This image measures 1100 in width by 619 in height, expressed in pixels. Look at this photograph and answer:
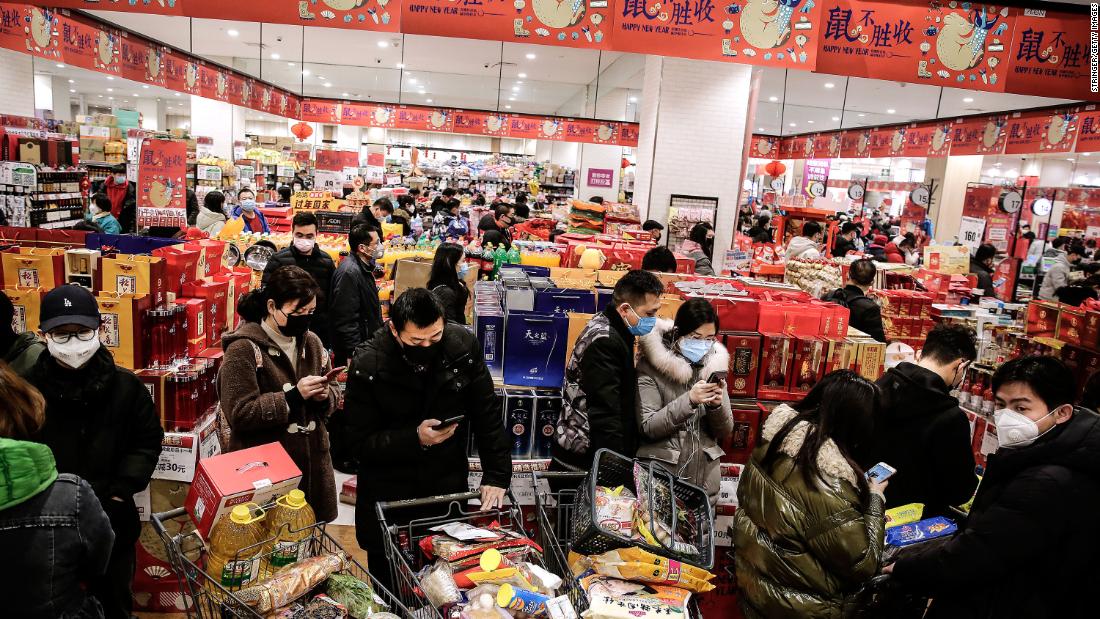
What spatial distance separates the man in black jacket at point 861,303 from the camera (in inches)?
224

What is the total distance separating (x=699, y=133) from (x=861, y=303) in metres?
4.84

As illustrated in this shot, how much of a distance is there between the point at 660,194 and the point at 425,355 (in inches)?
313

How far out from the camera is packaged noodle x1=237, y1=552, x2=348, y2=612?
1.95 meters

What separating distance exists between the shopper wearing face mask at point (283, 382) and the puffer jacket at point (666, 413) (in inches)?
57.4

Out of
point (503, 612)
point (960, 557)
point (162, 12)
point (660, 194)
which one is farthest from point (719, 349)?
point (660, 194)

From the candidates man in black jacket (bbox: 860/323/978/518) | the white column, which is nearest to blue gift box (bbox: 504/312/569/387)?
man in black jacket (bbox: 860/323/978/518)

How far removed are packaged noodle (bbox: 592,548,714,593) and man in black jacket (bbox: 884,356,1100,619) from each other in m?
0.81

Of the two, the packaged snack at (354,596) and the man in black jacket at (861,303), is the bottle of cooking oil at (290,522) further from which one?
the man in black jacket at (861,303)

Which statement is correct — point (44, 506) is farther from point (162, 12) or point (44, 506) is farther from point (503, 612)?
point (162, 12)

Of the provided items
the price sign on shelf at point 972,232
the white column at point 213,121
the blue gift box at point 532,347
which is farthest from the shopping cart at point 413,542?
the white column at point 213,121

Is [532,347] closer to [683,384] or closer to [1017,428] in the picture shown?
[683,384]

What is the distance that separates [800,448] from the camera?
250cm

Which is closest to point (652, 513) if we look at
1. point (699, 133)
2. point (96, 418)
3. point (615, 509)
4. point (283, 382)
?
point (615, 509)

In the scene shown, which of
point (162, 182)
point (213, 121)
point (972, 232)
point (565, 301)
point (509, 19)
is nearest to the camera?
point (565, 301)
